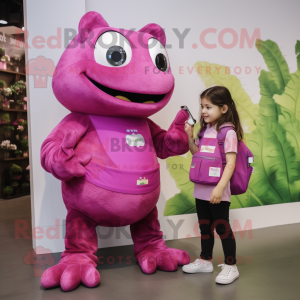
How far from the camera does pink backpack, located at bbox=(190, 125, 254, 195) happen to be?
1.85 m

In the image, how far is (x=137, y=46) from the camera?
189 centimetres

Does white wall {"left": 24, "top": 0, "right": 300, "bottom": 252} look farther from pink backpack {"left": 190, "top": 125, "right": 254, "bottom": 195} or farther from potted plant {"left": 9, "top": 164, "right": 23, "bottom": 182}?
potted plant {"left": 9, "top": 164, "right": 23, "bottom": 182}

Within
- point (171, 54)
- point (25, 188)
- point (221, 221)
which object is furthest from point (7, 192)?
point (221, 221)

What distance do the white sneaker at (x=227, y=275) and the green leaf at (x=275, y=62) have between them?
1814 millimetres

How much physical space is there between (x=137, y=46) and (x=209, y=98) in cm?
49

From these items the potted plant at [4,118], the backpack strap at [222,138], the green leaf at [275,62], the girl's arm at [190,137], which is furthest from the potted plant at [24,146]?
the backpack strap at [222,138]

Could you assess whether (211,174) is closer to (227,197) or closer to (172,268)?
(227,197)

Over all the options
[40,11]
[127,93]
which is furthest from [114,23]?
[127,93]

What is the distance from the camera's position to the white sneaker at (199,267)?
6.41ft

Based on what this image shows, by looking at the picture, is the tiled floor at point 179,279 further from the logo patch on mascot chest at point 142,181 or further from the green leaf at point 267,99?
the green leaf at point 267,99

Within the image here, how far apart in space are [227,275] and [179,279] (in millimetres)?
257

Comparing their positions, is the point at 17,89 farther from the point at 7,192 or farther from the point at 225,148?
the point at 225,148

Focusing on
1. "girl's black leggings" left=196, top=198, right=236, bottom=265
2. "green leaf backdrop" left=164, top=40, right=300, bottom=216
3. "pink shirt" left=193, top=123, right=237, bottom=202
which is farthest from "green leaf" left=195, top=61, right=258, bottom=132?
"girl's black leggings" left=196, top=198, right=236, bottom=265

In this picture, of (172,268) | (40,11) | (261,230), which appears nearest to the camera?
Result: (172,268)
